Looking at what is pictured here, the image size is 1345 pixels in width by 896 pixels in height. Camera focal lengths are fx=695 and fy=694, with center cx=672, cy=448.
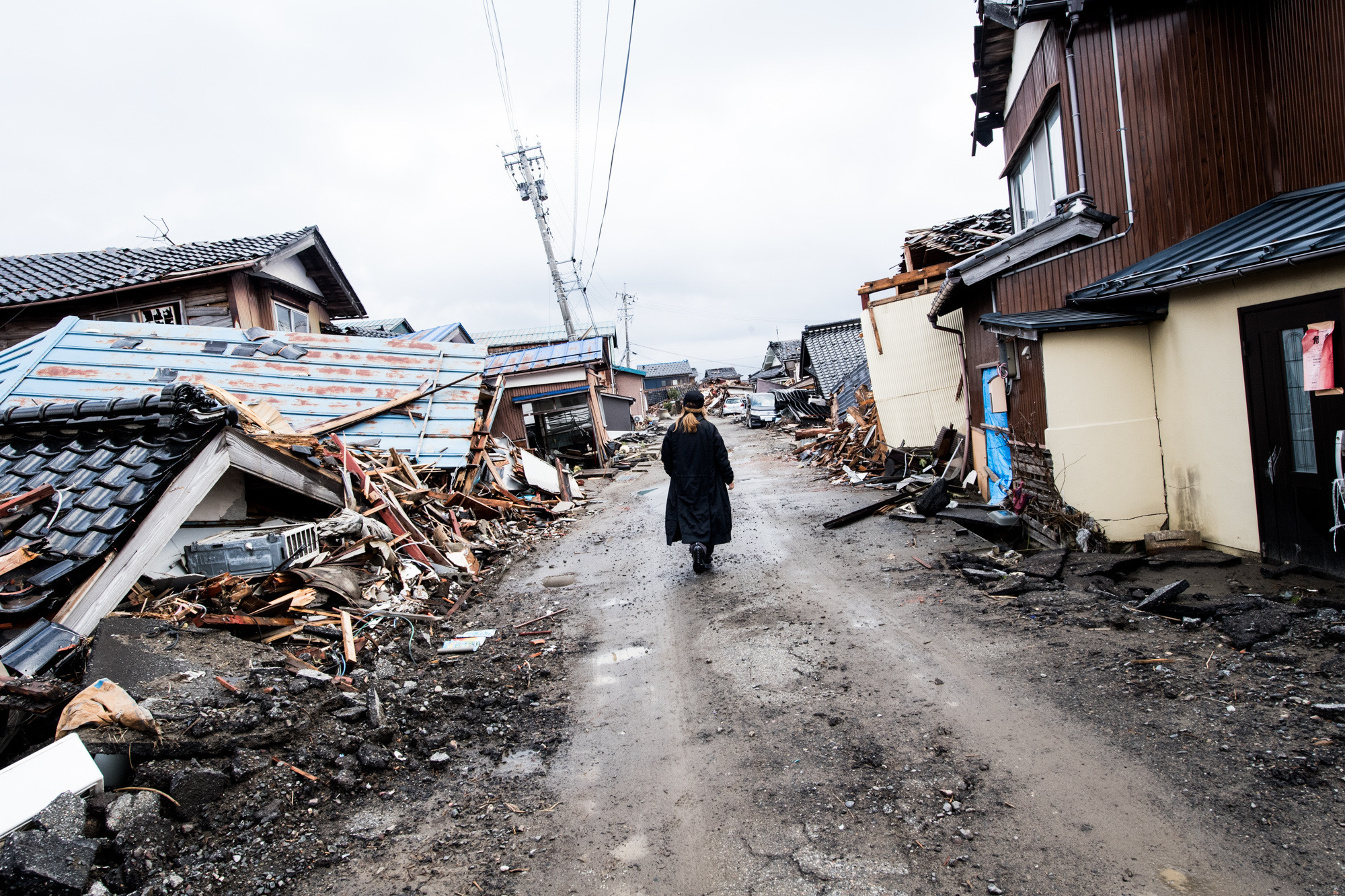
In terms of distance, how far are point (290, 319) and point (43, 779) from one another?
1627cm

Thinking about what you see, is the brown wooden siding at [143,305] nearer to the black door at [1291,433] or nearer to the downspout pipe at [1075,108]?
the downspout pipe at [1075,108]

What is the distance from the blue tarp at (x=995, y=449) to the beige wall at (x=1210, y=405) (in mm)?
2059

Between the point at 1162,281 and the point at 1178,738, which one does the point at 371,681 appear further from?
the point at 1162,281

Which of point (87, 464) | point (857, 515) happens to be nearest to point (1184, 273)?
point (857, 515)

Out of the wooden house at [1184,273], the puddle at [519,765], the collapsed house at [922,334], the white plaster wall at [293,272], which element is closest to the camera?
the puddle at [519,765]

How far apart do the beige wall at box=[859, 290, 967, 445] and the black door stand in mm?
6029

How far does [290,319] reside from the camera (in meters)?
16.9

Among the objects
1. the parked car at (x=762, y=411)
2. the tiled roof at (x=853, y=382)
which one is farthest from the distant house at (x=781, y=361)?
the tiled roof at (x=853, y=382)

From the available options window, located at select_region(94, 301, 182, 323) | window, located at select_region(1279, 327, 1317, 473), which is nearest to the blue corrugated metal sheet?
window, located at select_region(94, 301, 182, 323)

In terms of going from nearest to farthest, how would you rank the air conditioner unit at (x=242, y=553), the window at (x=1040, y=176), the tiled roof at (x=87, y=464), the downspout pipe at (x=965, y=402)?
the tiled roof at (x=87, y=464) → the air conditioner unit at (x=242, y=553) → the window at (x=1040, y=176) → the downspout pipe at (x=965, y=402)

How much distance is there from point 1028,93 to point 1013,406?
14.7 feet

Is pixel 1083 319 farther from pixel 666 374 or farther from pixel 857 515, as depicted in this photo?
pixel 666 374

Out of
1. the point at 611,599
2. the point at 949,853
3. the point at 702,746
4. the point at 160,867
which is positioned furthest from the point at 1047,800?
the point at 611,599

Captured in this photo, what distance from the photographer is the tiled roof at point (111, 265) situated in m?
14.0
